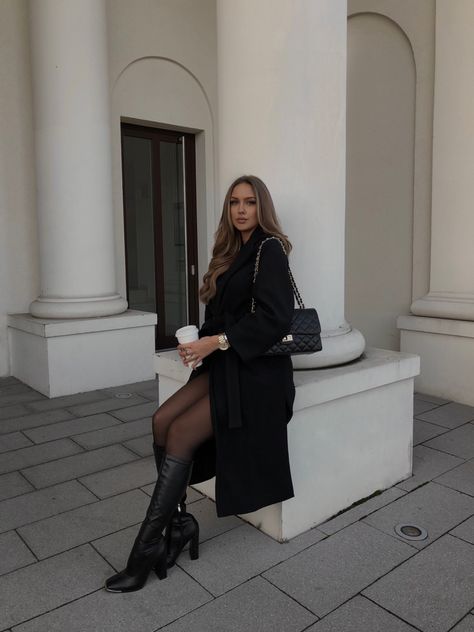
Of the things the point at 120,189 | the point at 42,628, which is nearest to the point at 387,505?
the point at 42,628

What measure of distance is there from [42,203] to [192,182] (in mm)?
2882

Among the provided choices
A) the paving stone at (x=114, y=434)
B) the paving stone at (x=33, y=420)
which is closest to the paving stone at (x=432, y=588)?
the paving stone at (x=114, y=434)

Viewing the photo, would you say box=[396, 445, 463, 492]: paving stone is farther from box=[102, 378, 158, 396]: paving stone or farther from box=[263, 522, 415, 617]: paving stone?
box=[102, 378, 158, 396]: paving stone

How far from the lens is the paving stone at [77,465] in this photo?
3.67 metres

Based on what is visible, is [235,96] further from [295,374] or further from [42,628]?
[42,628]

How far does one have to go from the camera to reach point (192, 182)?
27.4 ft

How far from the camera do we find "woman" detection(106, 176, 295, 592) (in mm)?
2428

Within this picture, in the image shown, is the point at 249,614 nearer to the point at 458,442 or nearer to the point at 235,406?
the point at 235,406

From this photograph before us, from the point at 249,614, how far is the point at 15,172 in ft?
18.6

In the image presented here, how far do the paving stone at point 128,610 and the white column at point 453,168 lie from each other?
4.03 metres

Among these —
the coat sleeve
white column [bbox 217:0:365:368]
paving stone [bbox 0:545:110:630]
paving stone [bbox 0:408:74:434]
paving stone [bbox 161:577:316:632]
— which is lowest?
paving stone [bbox 161:577:316:632]

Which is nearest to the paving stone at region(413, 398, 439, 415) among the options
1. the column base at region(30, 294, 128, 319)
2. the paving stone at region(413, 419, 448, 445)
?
the paving stone at region(413, 419, 448, 445)

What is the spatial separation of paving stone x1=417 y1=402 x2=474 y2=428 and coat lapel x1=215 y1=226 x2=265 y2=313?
2930mm

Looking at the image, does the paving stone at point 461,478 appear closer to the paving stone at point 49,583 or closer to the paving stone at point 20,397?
the paving stone at point 49,583
